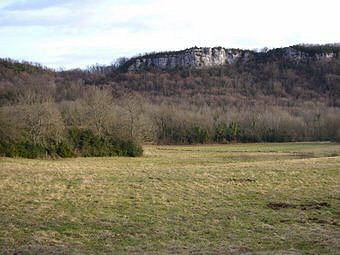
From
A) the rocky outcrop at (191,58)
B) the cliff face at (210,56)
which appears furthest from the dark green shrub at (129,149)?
the rocky outcrop at (191,58)

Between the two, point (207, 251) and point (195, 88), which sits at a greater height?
point (195, 88)

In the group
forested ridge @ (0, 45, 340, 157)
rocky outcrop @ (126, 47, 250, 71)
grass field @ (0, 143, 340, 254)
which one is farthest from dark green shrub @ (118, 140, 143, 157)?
rocky outcrop @ (126, 47, 250, 71)

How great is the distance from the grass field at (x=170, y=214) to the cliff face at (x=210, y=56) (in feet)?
472

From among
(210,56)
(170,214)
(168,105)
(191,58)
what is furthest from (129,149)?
(210,56)

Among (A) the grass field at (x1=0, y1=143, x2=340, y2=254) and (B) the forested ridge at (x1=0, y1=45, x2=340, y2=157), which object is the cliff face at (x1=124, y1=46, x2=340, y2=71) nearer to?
(B) the forested ridge at (x1=0, y1=45, x2=340, y2=157)

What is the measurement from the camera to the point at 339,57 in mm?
154875

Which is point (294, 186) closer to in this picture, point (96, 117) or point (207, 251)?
point (207, 251)

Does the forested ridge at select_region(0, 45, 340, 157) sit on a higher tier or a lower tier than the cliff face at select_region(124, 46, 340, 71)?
lower

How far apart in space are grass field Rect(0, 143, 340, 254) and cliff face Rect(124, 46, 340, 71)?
14397 centimetres

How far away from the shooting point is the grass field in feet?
40.3

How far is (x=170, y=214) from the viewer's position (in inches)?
651

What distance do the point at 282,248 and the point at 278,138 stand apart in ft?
296

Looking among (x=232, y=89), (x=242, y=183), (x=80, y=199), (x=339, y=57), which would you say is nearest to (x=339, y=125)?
(x=232, y=89)

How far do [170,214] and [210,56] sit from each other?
16651 centimetres
